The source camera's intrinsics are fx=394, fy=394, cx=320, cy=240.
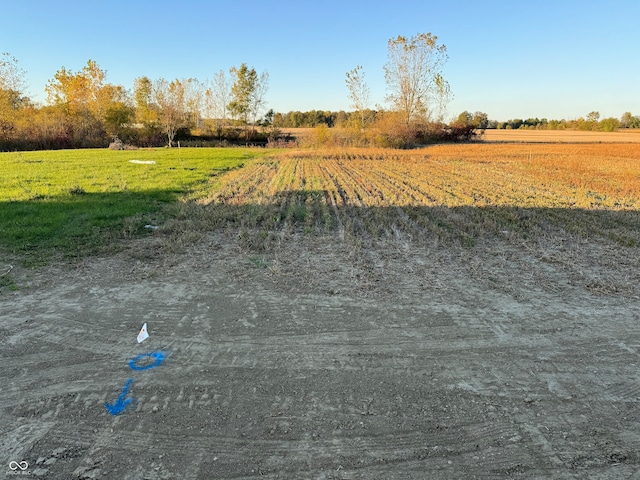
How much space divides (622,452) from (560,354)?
1.30 meters

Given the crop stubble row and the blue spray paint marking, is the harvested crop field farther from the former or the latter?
the crop stubble row

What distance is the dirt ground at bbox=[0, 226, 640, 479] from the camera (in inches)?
104

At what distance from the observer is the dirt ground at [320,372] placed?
8.69 feet

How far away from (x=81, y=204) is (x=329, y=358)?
30.7 feet

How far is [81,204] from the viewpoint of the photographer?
408 inches

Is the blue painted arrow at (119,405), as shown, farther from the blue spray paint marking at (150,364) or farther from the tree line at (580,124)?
the tree line at (580,124)

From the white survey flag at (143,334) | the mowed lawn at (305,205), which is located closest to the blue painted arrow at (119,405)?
the white survey flag at (143,334)

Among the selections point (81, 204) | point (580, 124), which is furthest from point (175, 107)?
point (580, 124)

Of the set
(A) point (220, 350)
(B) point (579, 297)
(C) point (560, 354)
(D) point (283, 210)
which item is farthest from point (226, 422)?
(D) point (283, 210)

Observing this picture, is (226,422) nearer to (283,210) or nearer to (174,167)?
(283,210)

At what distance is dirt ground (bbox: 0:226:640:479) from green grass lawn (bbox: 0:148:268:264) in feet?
5.45

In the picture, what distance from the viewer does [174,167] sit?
65.8 ft
